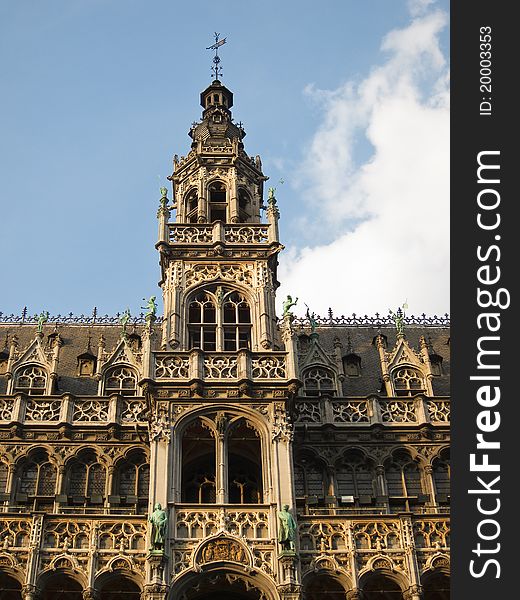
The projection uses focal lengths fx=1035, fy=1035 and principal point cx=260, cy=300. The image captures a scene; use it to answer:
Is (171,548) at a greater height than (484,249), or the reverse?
(484,249)

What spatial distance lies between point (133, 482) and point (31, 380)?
251 inches

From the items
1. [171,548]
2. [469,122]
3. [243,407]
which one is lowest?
[171,548]

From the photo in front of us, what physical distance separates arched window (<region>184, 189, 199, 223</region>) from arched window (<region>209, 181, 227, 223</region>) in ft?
2.01

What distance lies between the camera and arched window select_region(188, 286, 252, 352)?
36.5 meters

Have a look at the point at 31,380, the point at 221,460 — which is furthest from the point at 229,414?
the point at 31,380

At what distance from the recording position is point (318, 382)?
38.1 metres

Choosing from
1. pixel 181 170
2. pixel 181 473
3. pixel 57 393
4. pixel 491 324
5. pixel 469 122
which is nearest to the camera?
pixel 491 324

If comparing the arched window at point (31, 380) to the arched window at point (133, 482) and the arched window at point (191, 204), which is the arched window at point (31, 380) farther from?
the arched window at point (191, 204)

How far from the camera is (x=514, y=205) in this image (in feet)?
77.0

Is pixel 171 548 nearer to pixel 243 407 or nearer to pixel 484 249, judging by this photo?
pixel 243 407

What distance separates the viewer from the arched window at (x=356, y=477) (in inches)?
1362

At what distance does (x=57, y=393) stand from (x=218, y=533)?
1109 centimetres

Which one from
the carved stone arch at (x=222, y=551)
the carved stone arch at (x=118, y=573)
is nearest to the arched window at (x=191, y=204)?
the carved stone arch at (x=222, y=551)

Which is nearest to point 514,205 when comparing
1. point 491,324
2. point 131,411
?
point 491,324
